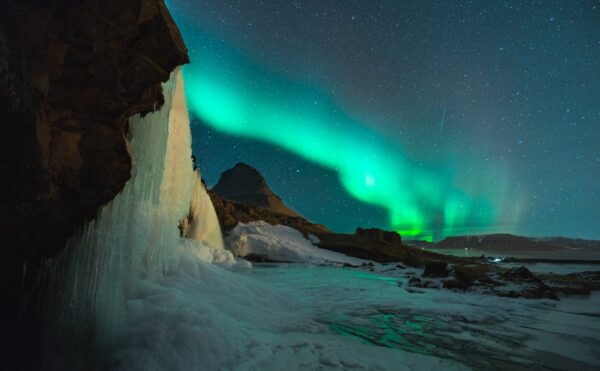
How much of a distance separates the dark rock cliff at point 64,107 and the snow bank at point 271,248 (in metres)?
19.2

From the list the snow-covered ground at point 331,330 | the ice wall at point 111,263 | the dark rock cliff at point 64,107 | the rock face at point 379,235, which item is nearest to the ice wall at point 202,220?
the snow-covered ground at point 331,330

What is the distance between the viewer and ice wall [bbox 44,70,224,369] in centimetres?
430

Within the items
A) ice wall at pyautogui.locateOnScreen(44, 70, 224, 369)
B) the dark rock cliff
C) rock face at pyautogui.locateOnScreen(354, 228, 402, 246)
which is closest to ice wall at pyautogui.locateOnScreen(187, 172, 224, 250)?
ice wall at pyautogui.locateOnScreen(44, 70, 224, 369)

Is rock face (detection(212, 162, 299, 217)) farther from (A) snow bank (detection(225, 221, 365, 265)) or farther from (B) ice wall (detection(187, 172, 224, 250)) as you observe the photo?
(B) ice wall (detection(187, 172, 224, 250))

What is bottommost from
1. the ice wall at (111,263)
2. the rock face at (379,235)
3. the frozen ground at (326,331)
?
the frozen ground at (326,331)

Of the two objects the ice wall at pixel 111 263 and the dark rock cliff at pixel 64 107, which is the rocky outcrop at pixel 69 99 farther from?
the ice wall at pixel 111 263

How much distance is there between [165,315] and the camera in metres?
4.70

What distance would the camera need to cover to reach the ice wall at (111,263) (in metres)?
4.30

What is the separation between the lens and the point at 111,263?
491cm

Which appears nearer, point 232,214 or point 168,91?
point 168,91

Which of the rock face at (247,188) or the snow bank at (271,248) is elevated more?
the rock face at (247,188)

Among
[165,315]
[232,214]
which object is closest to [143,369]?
[165,315]

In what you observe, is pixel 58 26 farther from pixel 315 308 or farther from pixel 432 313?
pixel 432 313

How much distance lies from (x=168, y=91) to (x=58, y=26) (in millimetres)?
2174
